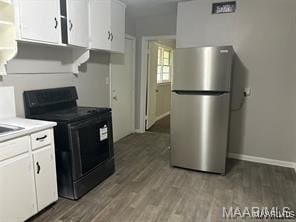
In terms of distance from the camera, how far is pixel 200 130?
292 centimetres

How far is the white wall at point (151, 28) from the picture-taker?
4277 millimetres

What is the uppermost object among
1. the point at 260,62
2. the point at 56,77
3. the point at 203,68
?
the point at 260,62

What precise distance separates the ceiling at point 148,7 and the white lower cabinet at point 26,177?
2.50m

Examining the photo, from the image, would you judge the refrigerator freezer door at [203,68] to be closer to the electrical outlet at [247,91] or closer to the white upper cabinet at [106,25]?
the electrical outlet at [247,91]

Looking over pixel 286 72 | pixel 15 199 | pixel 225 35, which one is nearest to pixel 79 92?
pixel 15 199

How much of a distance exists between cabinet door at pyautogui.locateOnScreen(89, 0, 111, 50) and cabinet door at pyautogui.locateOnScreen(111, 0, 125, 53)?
0.11m

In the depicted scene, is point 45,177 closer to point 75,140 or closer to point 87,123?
point 75,140

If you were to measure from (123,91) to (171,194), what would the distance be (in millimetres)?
2459

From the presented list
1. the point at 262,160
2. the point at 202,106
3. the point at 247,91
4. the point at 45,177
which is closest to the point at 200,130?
the point at 202,106

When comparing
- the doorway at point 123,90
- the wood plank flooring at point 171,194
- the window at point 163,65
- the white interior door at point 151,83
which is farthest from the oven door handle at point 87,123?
the window at point 163,65

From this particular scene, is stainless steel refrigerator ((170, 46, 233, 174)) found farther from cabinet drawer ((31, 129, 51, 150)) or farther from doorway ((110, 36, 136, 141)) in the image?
cabinet drawer ((31, 129, 51, 150))

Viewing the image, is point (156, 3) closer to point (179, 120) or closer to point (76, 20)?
point (76, 20)

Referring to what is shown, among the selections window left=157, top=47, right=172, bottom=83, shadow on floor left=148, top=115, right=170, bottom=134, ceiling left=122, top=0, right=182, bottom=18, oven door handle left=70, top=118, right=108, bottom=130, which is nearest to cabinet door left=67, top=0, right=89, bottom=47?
oven door handle left=70, top=118, right=108, bottom=130

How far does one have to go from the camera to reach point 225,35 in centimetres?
334
